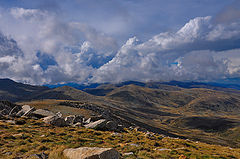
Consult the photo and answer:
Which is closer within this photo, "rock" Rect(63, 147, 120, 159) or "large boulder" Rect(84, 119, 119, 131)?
"rock" Rect(63, 147, 120, 159)

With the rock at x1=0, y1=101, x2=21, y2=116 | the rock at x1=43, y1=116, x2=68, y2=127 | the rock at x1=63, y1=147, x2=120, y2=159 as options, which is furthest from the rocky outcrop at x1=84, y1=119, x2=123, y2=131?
the rock at x1=63, y1=147, x2=120, y2=159

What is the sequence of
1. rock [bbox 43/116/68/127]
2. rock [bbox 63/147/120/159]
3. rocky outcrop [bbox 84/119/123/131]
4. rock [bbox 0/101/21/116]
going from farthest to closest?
1. rock [bbox 0/101/21/116]
2. rocky outcrop [bbox 84/119/123/131]
3. rock [bbox 43/116/68/127]
4. rock [bbox 63/147/120/159]

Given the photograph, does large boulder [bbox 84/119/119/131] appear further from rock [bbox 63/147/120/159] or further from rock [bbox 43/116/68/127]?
rock [bbox 63/147/120/159]

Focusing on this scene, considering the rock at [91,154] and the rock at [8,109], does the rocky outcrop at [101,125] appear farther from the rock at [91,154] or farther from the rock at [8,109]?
the rock at [91,154]

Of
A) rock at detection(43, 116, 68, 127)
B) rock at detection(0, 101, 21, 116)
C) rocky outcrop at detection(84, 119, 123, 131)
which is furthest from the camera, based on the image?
rock at detection(0, 101, 21, 116)

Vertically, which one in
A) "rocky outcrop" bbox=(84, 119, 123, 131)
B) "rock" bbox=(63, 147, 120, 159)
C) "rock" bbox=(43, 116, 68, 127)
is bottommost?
"rocky outcrop" bbox=(84, 119, 123, 131)

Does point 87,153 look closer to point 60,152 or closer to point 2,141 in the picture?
point 60,152

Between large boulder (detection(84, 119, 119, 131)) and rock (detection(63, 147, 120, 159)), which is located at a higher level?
rock (detection(63, 147, 120, 159))

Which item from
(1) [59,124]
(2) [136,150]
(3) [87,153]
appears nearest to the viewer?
(3) [87,153]

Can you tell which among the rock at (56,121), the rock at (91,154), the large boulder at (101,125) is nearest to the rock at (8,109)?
the rock at (56,121)

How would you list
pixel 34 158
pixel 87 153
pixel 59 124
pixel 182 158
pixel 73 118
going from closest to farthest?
pixel 87 153, pixel 34 158, pixel 182 158, pixel 59 124, pixel 73 118

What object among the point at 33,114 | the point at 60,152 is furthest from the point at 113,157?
the point at 33,114

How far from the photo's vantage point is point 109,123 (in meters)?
39.2

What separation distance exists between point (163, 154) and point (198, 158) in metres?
4.69
